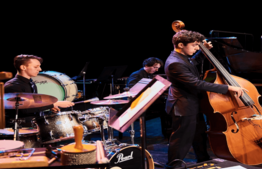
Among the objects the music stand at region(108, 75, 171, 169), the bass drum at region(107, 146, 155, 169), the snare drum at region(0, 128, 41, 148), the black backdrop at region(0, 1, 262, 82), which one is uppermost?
the black backdrop at region(0, 1, 262, 82)

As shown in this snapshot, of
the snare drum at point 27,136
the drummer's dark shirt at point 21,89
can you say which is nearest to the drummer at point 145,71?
the drummer's dark shirt at point 21,89

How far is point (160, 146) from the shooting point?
4.48m

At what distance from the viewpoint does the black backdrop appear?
22.7 feet

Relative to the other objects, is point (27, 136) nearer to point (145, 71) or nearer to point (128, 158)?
point (128, 158)

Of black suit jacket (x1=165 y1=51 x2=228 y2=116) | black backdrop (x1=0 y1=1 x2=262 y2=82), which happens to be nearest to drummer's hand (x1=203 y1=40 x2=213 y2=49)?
black suit jacket (x1=165 y1=51 x2=228 y2=116)

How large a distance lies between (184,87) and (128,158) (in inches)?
37.0

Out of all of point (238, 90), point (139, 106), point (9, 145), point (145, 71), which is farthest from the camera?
point (145, 71)

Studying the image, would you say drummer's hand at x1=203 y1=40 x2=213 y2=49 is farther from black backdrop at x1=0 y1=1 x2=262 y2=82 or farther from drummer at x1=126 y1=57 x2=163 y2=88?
black backdrop at x1=0 y1=1 x2=262 y2=82

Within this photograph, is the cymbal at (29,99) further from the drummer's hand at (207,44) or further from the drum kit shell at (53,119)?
the drummer's hand at (207,44)

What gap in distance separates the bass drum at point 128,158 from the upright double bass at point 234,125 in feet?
2.55

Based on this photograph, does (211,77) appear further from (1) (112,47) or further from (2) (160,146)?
(1) (112,47)

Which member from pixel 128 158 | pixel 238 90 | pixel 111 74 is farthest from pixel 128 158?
pixel 111 74

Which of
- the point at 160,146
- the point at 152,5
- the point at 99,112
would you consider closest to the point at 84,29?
the point at 152,5

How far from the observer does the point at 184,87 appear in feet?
9.05
